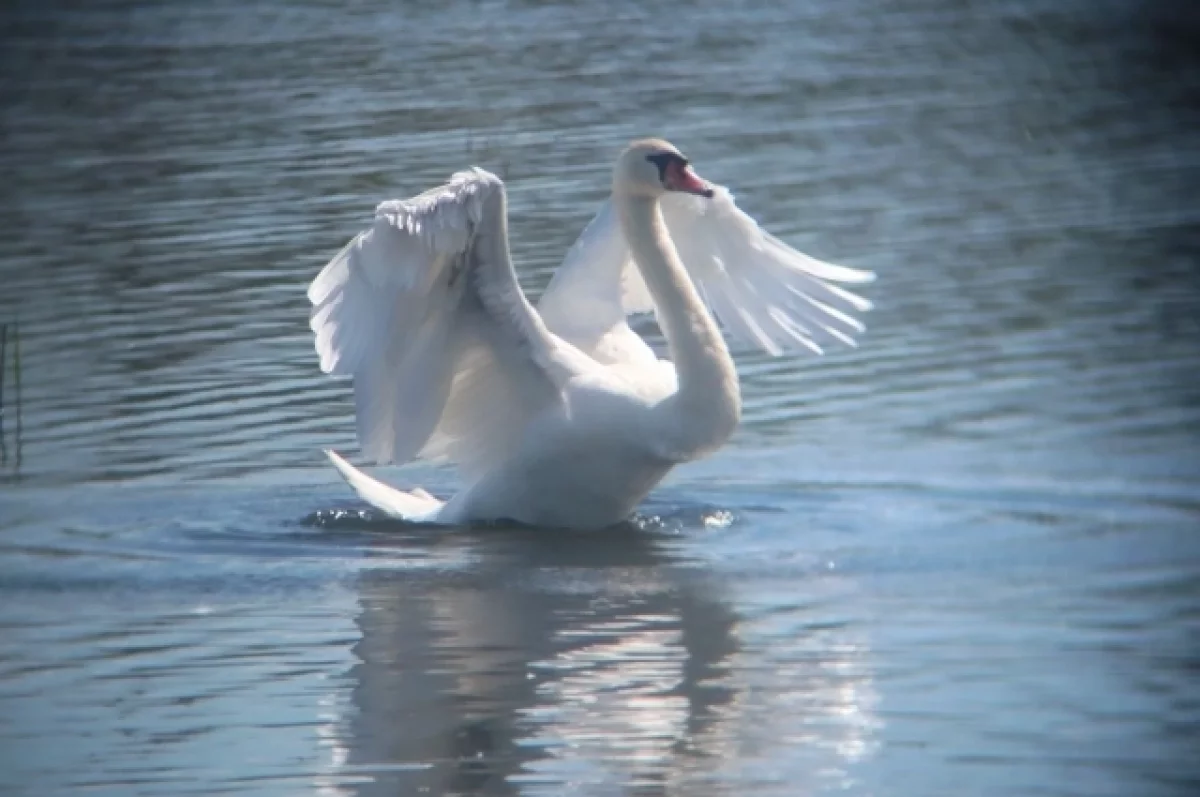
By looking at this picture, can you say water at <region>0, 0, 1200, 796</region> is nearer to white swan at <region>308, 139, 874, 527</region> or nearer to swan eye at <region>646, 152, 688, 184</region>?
white swan at <region>308, 139, 874, 527</region>

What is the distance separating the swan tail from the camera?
34.7ft

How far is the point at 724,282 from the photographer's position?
11.4 metres

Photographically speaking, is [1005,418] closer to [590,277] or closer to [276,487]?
[590,277]

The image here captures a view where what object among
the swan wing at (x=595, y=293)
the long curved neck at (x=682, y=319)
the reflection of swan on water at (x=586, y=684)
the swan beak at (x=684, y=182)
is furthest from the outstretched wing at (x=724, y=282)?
the reflection of swan on water at (x=586, y=684)

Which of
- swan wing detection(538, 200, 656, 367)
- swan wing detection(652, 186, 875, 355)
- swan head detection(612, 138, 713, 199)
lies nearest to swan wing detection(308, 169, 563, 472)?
swan wing detection(538, 200, 656, 367)

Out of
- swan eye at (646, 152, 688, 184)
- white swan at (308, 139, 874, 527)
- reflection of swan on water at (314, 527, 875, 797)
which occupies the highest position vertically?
swan eye at (646, 152, 688, 184)

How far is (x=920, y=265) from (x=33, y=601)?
671 centimetres

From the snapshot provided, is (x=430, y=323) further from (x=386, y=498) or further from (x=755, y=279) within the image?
(x=755, y=279)

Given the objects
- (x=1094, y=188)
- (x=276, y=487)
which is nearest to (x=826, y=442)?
(x=276, y=487)

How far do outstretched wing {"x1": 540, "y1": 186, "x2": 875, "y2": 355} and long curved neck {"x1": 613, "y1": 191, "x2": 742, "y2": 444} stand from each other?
474 millimetres

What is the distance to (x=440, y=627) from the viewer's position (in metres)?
8.91

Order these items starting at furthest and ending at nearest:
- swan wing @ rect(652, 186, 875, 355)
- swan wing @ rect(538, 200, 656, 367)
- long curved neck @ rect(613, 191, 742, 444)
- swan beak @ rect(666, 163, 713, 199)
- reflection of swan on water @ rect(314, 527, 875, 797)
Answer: swan wing @ rect(652, 186, 875, 355) < swan wing @ rect(538, 200, 656, 367) < swan beak @ rect(666, 163, 713, 199) < long curved neck @ rect(613, 191, 742, 444) < reflection of swan on water @ rect(314, 527, 875, 797)

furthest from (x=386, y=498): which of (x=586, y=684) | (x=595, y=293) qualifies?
(x=586, y=684)

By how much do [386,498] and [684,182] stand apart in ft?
5.61
